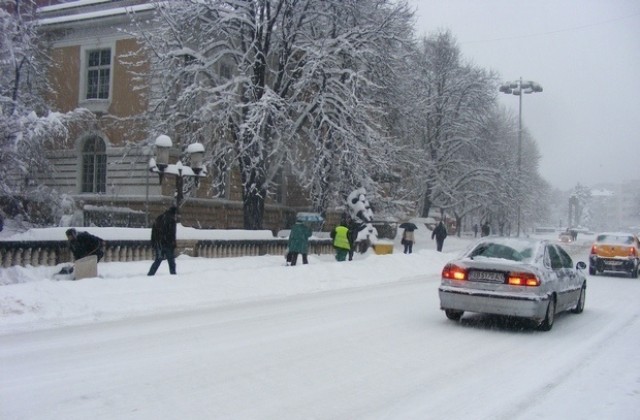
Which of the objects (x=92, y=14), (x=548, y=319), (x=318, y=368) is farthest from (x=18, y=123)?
(x=548, y=319)

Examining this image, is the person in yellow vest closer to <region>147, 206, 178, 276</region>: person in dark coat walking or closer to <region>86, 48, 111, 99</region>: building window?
<region>147, 206, 178, 276</region>: person in dark coat walking

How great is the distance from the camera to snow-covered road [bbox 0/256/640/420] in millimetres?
5121

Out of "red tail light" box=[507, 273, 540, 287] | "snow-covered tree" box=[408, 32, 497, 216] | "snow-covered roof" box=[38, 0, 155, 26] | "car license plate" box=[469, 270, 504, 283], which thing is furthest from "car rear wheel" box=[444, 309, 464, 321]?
"snow-covered tree" box=[408, 32, 497, 216]

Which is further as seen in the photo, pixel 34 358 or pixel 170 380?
pixel 34 358

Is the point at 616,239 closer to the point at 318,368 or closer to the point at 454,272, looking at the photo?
the point at 454,272

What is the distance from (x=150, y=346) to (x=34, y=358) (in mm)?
1295

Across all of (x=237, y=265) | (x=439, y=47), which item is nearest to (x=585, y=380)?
(x=237, y=265)

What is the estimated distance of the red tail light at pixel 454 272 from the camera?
378 inches

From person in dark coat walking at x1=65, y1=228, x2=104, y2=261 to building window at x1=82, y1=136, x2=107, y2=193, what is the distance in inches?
707

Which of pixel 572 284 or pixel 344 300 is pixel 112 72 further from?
pixel 572 284

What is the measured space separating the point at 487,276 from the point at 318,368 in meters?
3.93

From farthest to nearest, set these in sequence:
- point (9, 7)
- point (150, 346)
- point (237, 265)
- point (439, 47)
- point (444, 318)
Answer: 1. point (439, 47)
2. point (9, 7)
3. point (237, 265)
4. point (444, 318)
5. point (150, 346)

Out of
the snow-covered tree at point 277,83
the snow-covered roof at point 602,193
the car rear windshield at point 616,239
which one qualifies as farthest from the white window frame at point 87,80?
the snow-covered roof at point 602,193

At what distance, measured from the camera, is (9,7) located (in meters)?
29.4
